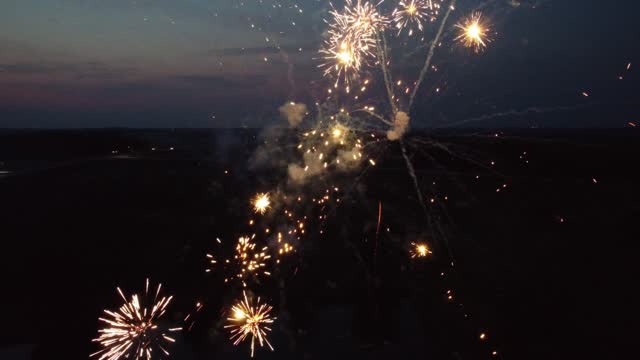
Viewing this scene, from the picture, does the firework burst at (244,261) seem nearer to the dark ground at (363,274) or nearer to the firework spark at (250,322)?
the dark ground at (363,274)

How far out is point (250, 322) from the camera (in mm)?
8461

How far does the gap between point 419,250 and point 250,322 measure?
6396 mm

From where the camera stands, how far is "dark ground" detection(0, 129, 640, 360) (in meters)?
7.93

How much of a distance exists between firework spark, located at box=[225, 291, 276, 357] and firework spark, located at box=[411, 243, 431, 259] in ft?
16.0

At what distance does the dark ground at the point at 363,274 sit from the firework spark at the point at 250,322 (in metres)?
0.23

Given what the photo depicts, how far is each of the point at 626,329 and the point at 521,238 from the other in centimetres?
670

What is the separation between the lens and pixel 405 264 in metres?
11.9

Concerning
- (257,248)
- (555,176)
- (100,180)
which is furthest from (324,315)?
(555,176)

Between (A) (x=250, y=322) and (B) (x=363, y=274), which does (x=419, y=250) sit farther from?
(A) (x=250, y=322)

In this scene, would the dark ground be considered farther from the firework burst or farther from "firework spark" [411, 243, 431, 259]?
the firework burst

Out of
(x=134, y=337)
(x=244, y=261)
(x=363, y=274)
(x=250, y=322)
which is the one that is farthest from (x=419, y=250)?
(x=134, y=337)

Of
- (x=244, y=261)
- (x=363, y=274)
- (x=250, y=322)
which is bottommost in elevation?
(x=250, y=322)

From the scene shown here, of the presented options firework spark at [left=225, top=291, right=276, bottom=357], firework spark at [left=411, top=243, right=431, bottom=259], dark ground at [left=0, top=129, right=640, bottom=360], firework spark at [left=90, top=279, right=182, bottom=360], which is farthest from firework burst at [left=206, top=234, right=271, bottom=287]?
firework spark at [left=411, top=243, right=431, bottom=259]

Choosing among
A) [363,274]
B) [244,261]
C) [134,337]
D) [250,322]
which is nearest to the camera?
[134,337]
